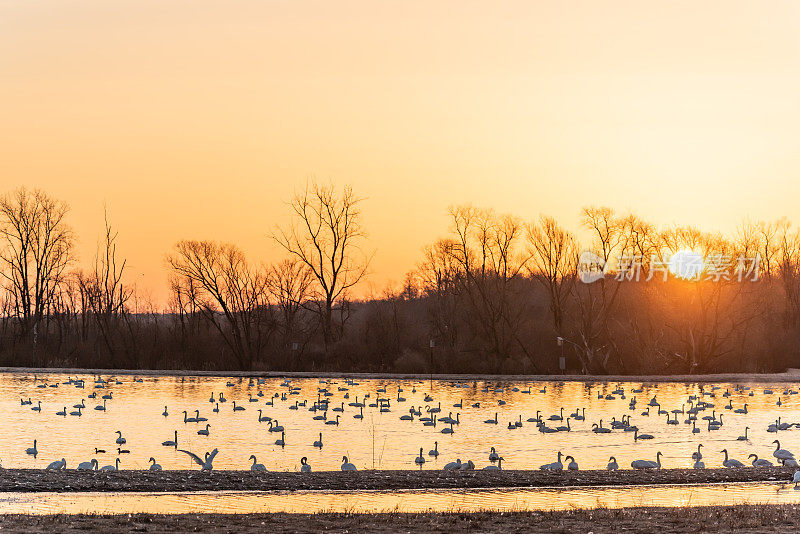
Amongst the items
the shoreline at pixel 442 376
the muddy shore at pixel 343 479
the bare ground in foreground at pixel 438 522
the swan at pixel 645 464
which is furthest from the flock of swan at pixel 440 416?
the shoreline at pixel 442 376

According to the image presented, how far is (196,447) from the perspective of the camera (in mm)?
23938

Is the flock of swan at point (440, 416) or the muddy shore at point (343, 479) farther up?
the flock of swan at point (440, 416)

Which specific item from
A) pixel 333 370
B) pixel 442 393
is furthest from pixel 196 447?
pixel 333 370

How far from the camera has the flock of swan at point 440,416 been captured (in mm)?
20719

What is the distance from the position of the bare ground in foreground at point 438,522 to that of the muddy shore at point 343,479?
366 centimetres

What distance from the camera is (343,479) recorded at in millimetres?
17562

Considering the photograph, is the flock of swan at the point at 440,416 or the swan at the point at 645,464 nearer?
the swan at the point at 645,464

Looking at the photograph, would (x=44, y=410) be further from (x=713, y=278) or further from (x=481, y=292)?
(x=713, y=278)

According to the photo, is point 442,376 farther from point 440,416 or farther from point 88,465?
point 88,465

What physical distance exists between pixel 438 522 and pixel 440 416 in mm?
20124

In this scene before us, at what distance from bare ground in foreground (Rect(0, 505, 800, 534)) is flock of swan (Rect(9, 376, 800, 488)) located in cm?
634

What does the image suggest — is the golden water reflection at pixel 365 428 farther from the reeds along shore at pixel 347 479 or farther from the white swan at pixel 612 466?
the reeds along shore at pixel 347 479

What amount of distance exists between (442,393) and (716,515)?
30.2 metres

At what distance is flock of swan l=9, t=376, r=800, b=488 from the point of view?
20.7 meters
